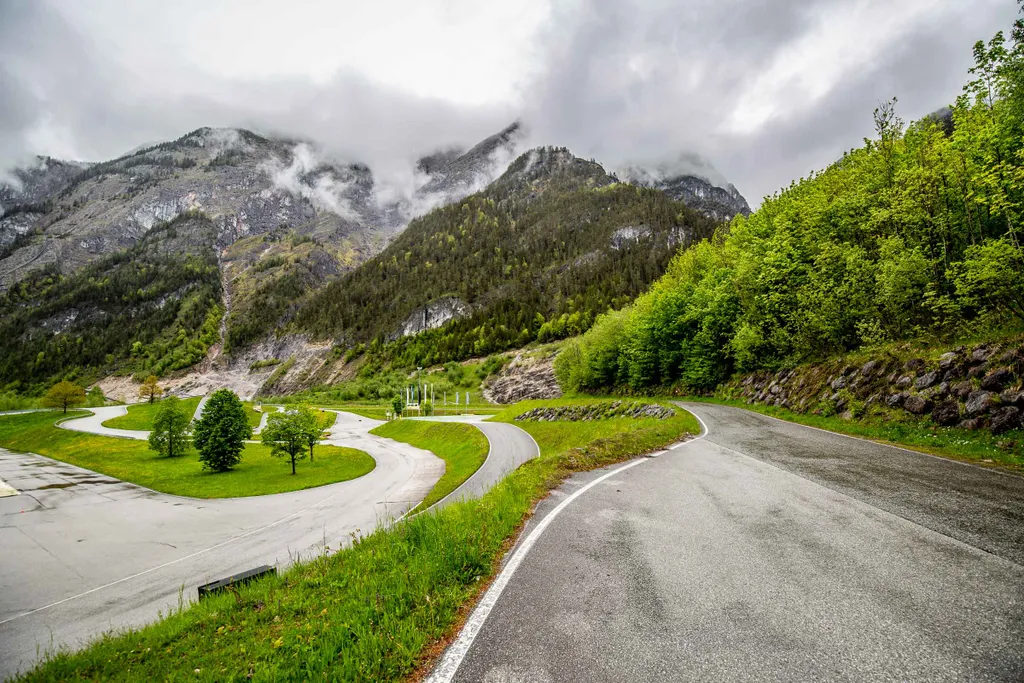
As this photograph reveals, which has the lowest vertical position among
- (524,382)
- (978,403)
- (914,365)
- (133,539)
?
(133,539)

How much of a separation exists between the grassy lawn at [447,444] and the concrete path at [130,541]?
1.76 metres

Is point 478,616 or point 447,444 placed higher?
point 478,616

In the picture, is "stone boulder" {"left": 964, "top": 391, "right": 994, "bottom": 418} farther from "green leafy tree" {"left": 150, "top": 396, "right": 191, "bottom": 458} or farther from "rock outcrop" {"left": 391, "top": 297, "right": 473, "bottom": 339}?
"rock outcrop" {"left": 391, "top": 297, "right": 473, "bottom": 339}

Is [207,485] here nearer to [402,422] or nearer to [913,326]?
[402,422]

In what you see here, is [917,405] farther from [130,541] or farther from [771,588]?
[130,541]

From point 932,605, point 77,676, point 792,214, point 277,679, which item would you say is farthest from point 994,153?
point 77,676

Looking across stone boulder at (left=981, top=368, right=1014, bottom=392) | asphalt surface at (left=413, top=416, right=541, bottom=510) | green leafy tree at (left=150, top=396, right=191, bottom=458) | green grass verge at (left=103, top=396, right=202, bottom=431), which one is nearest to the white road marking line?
asphalt surface at (left=413, top=416, right=541, bottom=510)

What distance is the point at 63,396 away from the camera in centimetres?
7994

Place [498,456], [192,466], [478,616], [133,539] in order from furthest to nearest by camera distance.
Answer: [192,466], [498,456], [133,539], [478,616]

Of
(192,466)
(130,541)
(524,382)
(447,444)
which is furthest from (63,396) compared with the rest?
(130,541)

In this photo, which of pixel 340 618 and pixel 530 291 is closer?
pixel 340 618

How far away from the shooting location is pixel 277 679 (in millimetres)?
3742

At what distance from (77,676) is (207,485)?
28994 mm

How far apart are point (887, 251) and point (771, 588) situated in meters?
25.5
